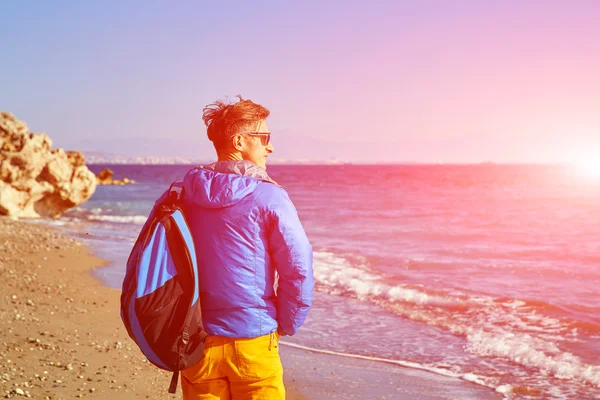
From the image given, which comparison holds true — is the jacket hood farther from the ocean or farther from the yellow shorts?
the ocean

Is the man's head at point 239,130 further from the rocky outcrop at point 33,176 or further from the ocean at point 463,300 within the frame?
the rocky outcrop at point 33,176

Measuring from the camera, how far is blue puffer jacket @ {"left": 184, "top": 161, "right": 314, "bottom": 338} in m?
2.53

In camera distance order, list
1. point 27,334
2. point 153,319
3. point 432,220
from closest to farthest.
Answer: point 153,319
point 27,334
point 432,220

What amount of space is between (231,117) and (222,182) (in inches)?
13.1

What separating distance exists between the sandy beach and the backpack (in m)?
2.95

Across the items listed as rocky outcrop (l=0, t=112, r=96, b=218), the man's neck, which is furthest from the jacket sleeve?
rocky outcrop (l=0, t=112, r=96, b=218)

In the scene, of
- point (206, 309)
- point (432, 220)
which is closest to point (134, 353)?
point (206, 309)

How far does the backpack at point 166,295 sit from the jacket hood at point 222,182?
0.13 m

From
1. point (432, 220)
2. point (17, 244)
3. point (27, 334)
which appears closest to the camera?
point (27, 334)

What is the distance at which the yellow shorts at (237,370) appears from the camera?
261cm

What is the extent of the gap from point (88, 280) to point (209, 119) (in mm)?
9525

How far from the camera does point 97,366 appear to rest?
5.88 meters

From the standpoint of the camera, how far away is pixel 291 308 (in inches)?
105

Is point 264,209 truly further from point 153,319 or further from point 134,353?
point 134,353
